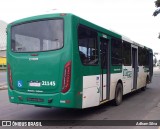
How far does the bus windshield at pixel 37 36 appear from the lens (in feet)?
24.8

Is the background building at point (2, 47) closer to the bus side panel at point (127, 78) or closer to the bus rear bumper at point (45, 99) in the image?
the bus side panel at point (127, 78)

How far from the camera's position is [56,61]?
741 centimetres

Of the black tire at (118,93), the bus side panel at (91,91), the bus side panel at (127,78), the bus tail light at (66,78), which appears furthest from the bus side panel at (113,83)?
the bus tail light at (66,78)

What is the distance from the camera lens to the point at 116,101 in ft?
35.6

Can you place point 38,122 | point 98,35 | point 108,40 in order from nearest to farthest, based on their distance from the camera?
point 38,122, point 98,35, point 108,40

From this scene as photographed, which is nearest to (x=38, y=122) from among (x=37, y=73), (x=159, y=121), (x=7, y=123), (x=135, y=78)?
(x=7, y=123)

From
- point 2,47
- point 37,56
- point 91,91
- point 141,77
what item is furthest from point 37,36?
point 2,47

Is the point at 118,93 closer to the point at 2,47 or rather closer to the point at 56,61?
the point at 56,61

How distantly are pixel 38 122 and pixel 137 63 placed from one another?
7.83 meters

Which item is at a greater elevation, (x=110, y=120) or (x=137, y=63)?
(x=137, y=63)

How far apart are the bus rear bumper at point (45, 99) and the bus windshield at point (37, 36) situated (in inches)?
50.8

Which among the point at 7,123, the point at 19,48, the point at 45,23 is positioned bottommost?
the point at 7,123

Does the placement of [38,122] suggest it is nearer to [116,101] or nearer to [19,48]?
[19,48]

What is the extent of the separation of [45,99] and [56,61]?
3.61ft
